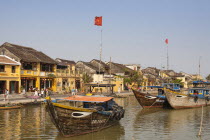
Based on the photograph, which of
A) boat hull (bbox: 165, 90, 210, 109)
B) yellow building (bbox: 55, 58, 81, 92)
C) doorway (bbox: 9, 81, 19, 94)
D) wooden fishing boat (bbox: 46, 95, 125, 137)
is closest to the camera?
wooden fishing boat (bbox: 46, 95, 125, 137)

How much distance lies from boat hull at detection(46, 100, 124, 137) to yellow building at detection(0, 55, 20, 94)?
22039 millimetres

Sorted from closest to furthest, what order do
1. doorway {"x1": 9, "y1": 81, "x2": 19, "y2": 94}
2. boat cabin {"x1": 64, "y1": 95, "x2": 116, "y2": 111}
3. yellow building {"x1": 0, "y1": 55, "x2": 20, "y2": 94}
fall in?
boat cabin {"x1": 64, "y1": 95, "x2": 116, "y2": 111}, yellow building {"x1": 0, "y1": 55, "x2": 20, "y2": 94}, doorway {"x1": 9, "y1": 81, "x2": 19, "y2": 94}

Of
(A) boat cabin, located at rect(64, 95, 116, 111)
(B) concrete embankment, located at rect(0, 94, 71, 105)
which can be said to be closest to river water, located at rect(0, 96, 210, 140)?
(A) boat cabin, located at rect(64, 95, 116, 111)

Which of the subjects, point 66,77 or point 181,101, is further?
point 66,77

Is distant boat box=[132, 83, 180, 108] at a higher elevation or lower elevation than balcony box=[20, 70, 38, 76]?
lower

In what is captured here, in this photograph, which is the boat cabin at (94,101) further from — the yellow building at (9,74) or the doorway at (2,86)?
the doorway at (2,86)

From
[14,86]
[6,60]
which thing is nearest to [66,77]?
[14,86]

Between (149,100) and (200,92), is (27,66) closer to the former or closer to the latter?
(149,100)

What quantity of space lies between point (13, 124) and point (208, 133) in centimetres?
1434

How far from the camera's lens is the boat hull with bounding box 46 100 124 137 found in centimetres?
1521

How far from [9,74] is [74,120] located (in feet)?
77.9

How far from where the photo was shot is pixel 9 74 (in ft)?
120

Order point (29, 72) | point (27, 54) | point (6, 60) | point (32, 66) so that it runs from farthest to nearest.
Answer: point (27, 54) < point (32, 66) < point (29, 72) < point (6, 60)

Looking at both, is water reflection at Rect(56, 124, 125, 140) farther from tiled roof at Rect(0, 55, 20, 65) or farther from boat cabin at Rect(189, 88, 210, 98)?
tiled roof at Rect(0, 55, 20, 65)
